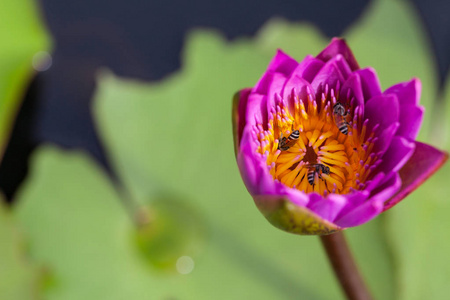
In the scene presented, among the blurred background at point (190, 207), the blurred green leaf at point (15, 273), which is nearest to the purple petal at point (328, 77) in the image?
the blurred background at point (190, 207)

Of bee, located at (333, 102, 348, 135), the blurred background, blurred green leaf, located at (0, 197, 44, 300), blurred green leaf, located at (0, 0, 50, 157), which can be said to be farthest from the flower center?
blurred green leaf, located at (0, 0, 50, 157)

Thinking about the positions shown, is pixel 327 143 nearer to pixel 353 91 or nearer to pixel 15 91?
pixel 353 91

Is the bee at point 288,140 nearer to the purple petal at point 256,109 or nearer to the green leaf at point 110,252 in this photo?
the purple petal at point 256,109

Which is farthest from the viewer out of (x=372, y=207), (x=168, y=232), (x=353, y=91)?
(x=168, y=232)

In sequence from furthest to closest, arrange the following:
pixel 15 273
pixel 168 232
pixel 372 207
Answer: pixel 168 232 → pixel 15 273 → pixel 372 207

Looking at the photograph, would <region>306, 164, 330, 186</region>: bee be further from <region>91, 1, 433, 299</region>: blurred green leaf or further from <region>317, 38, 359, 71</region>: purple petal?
<region>91, 1, 433, 299</region>: blurred green leaf

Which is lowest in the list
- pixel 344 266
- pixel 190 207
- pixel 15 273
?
pixel 15 273

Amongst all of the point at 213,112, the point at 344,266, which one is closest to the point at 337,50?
the point at 344,266

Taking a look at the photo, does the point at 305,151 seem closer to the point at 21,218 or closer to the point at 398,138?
the point at 398,138
